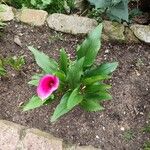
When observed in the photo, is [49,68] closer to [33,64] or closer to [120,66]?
[33,64]

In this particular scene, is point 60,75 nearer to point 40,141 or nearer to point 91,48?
point 91,48

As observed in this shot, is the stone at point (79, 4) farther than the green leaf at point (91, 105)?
Yes

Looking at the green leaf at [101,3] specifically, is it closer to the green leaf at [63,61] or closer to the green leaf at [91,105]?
the green leaf at [63,61]

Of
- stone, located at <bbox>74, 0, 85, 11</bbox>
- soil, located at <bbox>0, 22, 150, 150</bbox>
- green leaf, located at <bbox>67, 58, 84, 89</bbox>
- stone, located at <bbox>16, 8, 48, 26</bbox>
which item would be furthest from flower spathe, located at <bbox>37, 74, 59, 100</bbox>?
stone, located at <bbox>74, 0, 85, 11</bbox>

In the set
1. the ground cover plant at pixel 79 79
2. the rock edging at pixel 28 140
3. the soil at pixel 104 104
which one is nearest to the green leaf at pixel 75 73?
the ground cover plant at pixel 79 79

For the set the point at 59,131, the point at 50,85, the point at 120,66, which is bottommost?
the point at 59,131

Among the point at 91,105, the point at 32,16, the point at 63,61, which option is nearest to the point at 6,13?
the point at 32,16

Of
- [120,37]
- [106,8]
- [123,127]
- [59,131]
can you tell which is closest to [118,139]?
[123,127]
